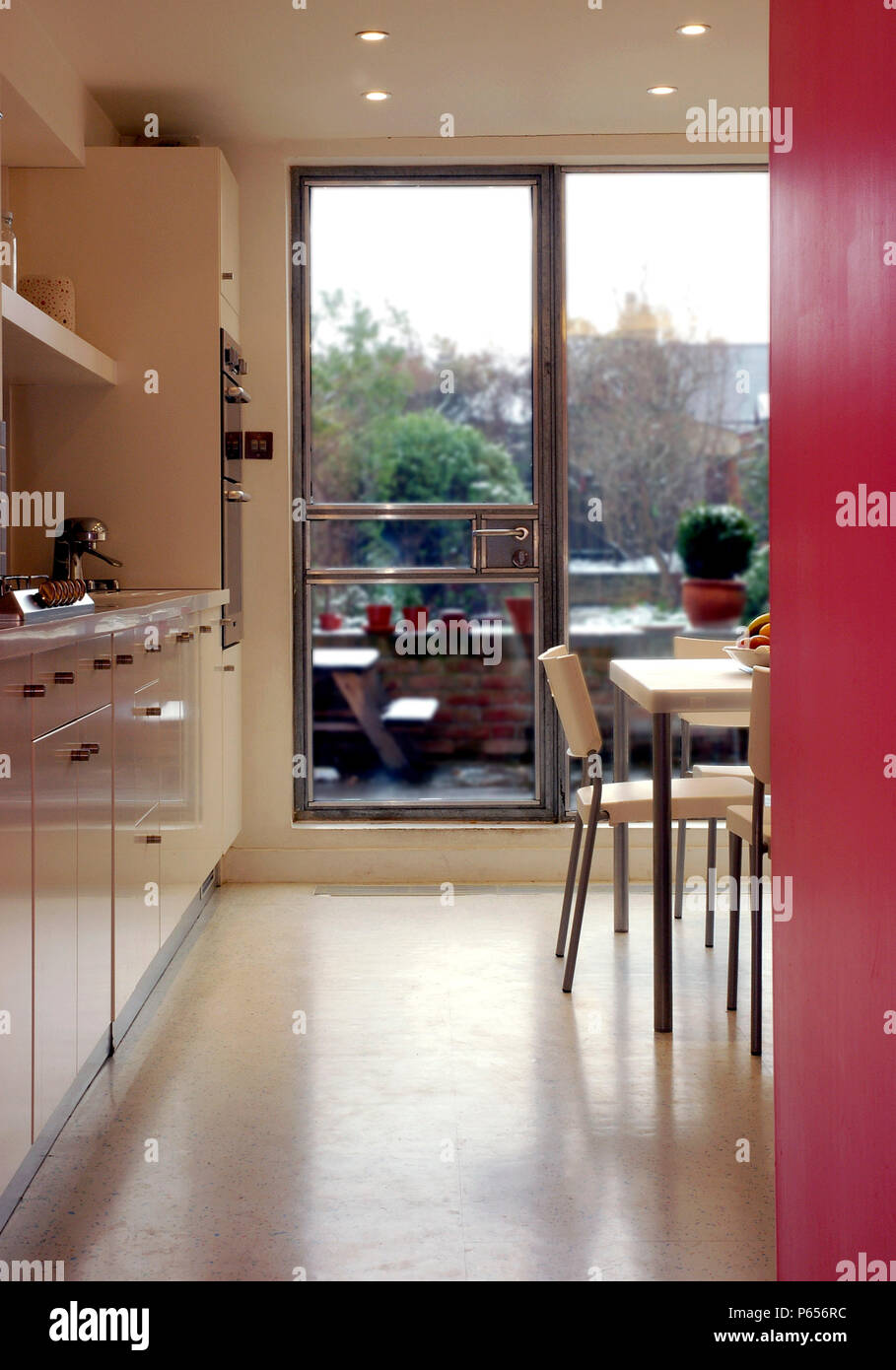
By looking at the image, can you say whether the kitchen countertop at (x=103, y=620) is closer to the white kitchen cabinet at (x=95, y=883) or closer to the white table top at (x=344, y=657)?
the white kitchen cabinet at (x=95, y=883)

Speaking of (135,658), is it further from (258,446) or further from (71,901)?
(258,446)

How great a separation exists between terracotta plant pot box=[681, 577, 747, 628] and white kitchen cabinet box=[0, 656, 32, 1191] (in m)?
3.37

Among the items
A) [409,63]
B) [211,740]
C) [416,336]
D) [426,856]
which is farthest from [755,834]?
[416,336]

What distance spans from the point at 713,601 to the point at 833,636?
360 centimetres

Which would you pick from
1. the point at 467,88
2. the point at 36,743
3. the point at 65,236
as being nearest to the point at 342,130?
the point at 467,88

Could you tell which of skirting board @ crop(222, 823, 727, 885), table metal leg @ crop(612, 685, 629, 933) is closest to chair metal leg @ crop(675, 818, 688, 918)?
table metal leg @ crop(612, 685, 629, 933)

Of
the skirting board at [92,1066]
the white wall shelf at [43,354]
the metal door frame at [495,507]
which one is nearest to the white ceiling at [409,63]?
the metal door frame at [495,507]

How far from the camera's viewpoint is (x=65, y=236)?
415 cm

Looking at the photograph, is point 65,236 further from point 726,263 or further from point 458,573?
point 726,263

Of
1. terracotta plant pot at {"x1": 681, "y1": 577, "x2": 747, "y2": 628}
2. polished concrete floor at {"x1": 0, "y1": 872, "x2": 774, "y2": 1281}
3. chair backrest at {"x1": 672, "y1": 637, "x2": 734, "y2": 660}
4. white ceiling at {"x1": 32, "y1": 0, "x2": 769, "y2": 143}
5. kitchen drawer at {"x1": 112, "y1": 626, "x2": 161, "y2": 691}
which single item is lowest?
polished concrete floor at {"x1": 0, "y1": 872, "x2": 774, "y2": 1281}

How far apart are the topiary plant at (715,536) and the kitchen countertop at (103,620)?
5.97 feet

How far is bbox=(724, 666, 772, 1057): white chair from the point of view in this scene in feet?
9.86

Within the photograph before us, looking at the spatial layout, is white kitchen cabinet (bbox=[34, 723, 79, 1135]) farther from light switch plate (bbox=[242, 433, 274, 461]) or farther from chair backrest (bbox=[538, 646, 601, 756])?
light switch plate (bbox=[242, 433, 274, 461])

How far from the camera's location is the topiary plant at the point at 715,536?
503 cm
